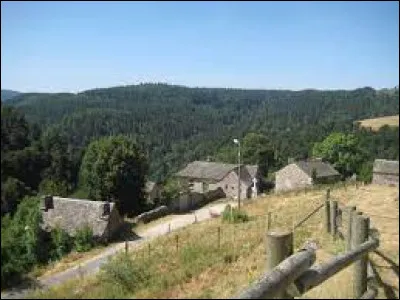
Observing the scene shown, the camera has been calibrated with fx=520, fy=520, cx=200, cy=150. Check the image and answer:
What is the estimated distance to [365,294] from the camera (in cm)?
335

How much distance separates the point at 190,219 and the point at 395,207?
55.5 feet

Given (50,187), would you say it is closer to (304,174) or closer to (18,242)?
(18,242)

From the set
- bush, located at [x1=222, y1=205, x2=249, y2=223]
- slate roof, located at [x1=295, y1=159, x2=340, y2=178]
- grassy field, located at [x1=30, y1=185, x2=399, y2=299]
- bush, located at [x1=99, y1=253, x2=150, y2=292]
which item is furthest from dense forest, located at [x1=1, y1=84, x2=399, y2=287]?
bush, located at [x1=222, y1=205, x2=249, y2=223]

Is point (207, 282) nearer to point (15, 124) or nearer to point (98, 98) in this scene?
point (15, 124)

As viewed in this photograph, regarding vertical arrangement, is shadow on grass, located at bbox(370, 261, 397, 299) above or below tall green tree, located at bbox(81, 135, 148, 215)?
above

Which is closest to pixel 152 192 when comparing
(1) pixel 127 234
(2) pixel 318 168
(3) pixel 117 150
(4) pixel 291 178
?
(3) pixel 117 150

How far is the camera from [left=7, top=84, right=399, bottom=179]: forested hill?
66.9 meters

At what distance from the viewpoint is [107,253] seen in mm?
16750

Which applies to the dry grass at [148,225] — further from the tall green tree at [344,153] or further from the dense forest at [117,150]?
the tall green tree at [344,153]

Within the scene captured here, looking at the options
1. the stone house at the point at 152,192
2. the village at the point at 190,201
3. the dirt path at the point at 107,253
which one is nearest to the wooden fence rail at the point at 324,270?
the village at the point at 190,201

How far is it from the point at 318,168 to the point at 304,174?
52.6 inches

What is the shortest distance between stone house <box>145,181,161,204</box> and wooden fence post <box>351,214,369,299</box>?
25063 mm

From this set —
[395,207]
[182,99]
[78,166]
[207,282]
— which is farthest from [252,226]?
[182,99]

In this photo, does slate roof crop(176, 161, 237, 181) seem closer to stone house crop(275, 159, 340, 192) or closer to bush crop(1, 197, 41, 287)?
stone house crop(275, 159, 340, 192)
